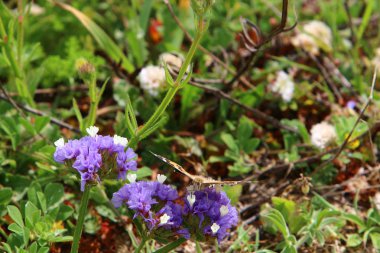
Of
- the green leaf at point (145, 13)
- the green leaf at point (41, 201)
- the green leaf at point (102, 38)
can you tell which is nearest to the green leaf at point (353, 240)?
the green leaf at point (41, 201)

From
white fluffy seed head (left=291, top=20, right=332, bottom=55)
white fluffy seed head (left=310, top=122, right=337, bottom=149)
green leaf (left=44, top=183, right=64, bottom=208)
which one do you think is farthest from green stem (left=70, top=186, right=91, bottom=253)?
white fluffy seed head (left=291, top=20, right=332, bottom=55)

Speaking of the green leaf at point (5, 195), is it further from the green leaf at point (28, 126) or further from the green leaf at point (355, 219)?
the green leaf at point (355, 219)

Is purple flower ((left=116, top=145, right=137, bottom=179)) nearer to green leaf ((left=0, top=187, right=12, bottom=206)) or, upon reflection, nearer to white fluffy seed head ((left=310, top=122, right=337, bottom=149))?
green leaf ((left=0, top=187, right=12, bottom=206))

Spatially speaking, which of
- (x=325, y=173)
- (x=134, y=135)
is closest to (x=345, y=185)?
(x=325, y=173)

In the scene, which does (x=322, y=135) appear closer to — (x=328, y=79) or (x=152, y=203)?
(x=328, y=79)

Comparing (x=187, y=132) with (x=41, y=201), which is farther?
(x=187, y=132)

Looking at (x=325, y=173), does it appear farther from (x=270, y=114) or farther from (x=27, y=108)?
(x=27, y=108)

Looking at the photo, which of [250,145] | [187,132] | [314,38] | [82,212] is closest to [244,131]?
[250,145]
